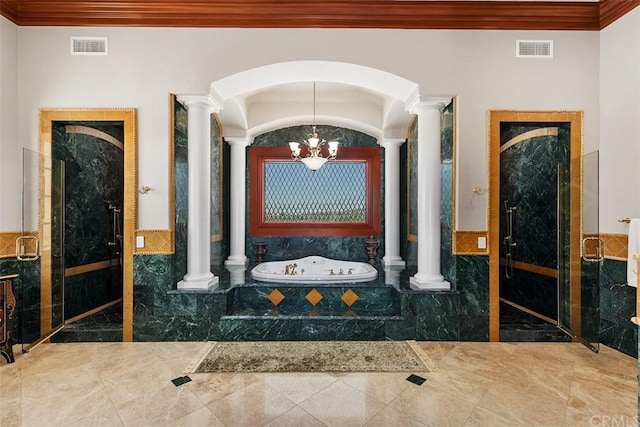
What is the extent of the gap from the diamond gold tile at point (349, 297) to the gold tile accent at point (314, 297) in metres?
0.25

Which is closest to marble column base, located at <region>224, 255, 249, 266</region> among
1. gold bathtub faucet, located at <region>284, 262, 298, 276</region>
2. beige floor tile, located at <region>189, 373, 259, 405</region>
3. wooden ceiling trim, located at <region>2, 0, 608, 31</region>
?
gold bathtub faucet, located at <region>284, 262, 298, 276</region>

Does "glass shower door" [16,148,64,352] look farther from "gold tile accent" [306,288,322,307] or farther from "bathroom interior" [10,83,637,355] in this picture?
"gold tile accent" [306,288,322,307]

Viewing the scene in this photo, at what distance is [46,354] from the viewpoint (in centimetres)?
288

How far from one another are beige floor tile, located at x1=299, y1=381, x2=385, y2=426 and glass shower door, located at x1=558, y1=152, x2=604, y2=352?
2153 mm

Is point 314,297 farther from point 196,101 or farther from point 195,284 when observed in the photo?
point 196,101

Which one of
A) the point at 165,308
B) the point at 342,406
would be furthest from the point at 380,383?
the point at 165,308

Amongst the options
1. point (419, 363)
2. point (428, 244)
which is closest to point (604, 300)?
point (428, 244)

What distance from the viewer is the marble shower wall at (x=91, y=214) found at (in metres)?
3.85

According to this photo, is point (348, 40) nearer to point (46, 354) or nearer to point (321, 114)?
point (321, 114)

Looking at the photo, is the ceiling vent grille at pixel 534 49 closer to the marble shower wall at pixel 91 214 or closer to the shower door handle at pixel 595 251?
the shower door handle at pixel 595 251

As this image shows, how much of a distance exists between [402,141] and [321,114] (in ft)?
4.04

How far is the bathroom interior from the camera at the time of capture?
3096 mm

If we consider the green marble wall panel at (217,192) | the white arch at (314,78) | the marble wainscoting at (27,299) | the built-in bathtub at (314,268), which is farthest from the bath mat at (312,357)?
the white arch at (314,78)

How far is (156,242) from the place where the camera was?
315 centimetres
